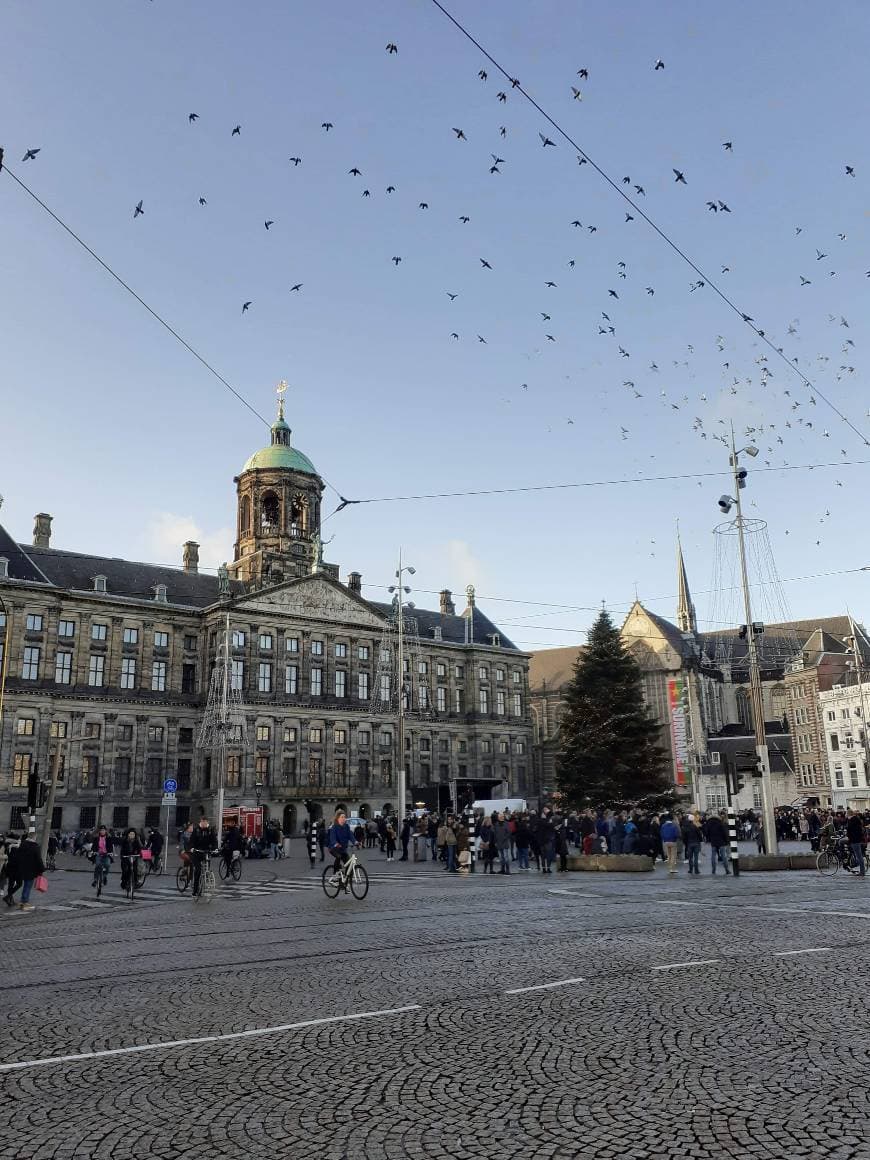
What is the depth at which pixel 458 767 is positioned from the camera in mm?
83125

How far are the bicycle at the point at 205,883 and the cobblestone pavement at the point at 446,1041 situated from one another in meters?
6.56

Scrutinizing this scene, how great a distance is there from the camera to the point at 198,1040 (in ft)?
22.2

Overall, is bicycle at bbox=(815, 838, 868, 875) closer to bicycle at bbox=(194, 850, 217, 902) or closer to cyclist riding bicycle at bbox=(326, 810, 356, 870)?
cyclist riding bicycle at bbox=(326, 810, 356, 870)

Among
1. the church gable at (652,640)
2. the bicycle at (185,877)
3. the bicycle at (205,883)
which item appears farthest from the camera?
the church gable at (652,640)

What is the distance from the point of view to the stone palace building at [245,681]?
62219mm

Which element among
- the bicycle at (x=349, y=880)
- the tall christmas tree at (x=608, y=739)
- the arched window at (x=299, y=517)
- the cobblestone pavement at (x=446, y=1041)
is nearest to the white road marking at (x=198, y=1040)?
the cobblestone pavement at (x=446, y=1041)

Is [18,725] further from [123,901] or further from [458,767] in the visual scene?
[123,901]

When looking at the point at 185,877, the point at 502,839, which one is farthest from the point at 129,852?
the point at 502,839

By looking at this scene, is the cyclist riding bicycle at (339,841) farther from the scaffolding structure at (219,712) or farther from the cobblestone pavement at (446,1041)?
the scaffolding structure at (219,712)

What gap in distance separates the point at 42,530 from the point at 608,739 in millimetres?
43846

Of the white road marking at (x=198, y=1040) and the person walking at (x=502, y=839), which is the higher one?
the person walking at (x=502, y=839)

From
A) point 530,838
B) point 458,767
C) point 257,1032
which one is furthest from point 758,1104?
point 458,767

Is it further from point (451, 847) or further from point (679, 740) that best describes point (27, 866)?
point (679, 740)

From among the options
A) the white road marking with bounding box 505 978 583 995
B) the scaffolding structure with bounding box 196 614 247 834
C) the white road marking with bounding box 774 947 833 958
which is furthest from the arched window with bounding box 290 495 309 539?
the white road marking with bounding box 505 978 583 995
